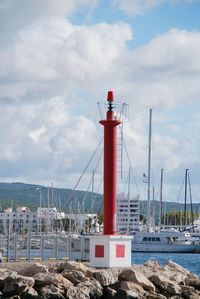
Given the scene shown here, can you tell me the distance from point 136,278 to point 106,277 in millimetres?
1019

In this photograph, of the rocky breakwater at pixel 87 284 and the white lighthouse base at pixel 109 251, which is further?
the white lighthouse base at pixel 109 251

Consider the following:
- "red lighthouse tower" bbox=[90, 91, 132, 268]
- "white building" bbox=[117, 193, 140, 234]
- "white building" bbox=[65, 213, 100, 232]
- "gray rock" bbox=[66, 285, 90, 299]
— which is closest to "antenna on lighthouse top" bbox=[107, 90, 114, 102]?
"red lighthouse tower" bbox=[90, 91, 132, 268]

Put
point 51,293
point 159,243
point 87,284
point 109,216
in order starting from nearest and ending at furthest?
point 51,293 → point 87,284 → point 109,216 → point 159,243

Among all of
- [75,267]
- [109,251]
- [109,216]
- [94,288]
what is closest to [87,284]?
[94,288]

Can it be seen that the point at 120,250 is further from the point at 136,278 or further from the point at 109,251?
the point at 136,278

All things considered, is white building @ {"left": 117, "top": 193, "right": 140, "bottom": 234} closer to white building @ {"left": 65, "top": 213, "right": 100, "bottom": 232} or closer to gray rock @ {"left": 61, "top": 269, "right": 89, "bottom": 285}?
white building @ {"left": 65, "top": 213, "right": 100, "bottom": 232}

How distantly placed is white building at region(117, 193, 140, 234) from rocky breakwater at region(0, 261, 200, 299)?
276 feet

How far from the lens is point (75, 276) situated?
1103 inches

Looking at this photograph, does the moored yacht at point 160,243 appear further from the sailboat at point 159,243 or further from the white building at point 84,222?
the white building at point 84,222

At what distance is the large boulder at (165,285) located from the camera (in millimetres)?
28656

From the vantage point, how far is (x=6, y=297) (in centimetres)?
2695

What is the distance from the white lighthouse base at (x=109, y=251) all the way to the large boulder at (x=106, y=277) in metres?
1.91

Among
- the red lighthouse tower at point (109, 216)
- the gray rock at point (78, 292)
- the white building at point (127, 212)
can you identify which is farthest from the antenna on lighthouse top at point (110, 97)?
the white building at point (127, 212)

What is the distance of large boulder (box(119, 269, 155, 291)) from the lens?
28.2 meters
